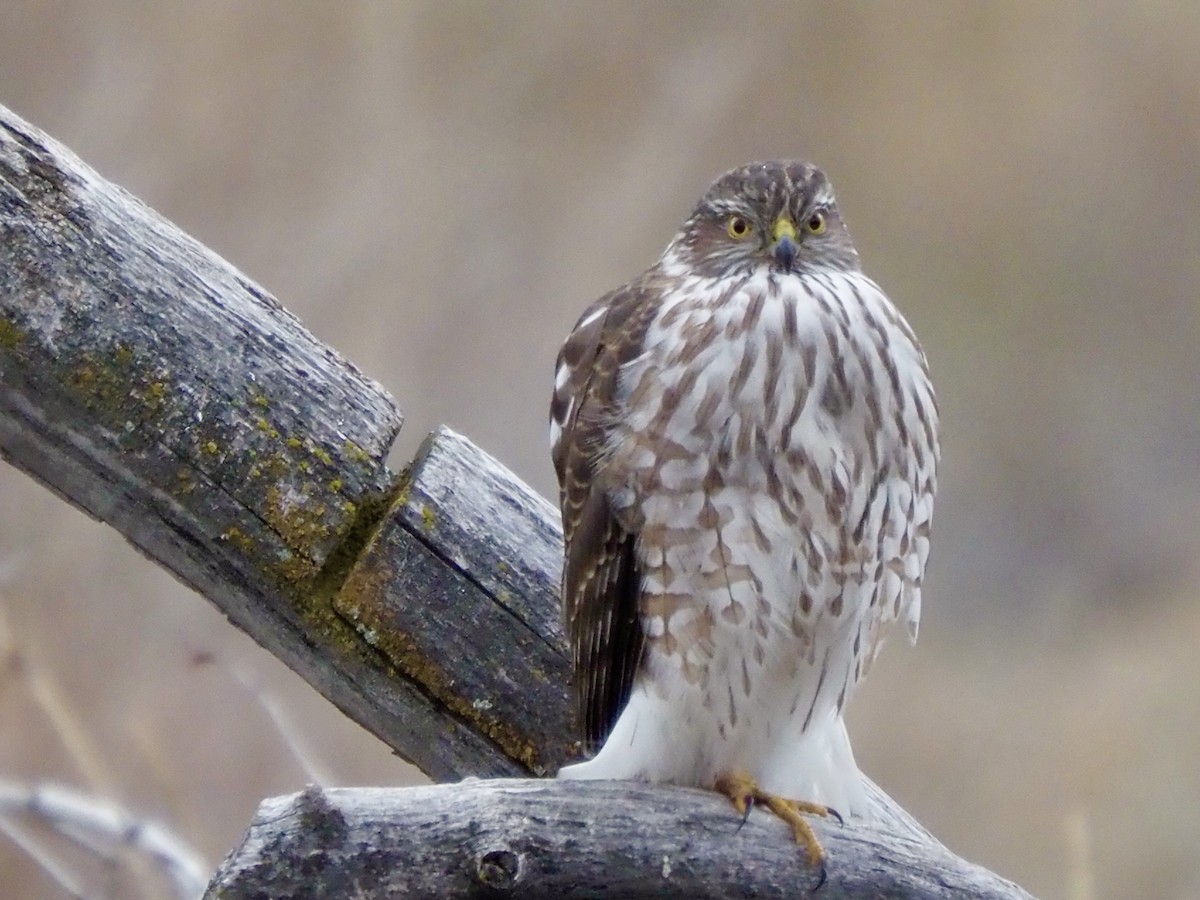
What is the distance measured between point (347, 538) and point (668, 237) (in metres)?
3.53

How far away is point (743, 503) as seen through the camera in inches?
73.2

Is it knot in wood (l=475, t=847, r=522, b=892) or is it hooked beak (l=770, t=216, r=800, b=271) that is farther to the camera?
hooked beak (l=770, t=216, r=800, b=271)

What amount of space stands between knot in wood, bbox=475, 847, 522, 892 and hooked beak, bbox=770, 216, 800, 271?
910mm

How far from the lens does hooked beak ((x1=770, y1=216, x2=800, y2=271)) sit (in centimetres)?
204

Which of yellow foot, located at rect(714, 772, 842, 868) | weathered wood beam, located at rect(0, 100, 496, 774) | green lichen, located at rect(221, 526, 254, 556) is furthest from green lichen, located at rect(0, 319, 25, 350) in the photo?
yellow foot, located at rect(714, 772, 842, 868)

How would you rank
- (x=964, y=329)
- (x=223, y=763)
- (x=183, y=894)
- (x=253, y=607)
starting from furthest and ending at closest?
(x=964, y=329) < (x=223, y=763) < (x=183, y=894) < (x=253, y=607)

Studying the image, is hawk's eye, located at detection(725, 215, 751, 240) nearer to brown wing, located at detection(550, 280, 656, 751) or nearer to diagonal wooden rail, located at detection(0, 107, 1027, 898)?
brown wing, located at detection(550, 280, 656, 751)

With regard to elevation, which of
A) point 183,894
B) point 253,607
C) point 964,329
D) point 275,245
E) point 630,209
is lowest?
point 183,894

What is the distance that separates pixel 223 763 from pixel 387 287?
1.59 m

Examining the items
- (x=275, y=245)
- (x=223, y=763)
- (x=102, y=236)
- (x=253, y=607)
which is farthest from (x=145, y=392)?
(x=275, y=245)

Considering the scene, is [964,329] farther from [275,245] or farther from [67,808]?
[67,808]

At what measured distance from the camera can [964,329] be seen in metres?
6.20

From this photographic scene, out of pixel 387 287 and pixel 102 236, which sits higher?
pixel 387 287

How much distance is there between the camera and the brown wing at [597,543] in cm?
193
